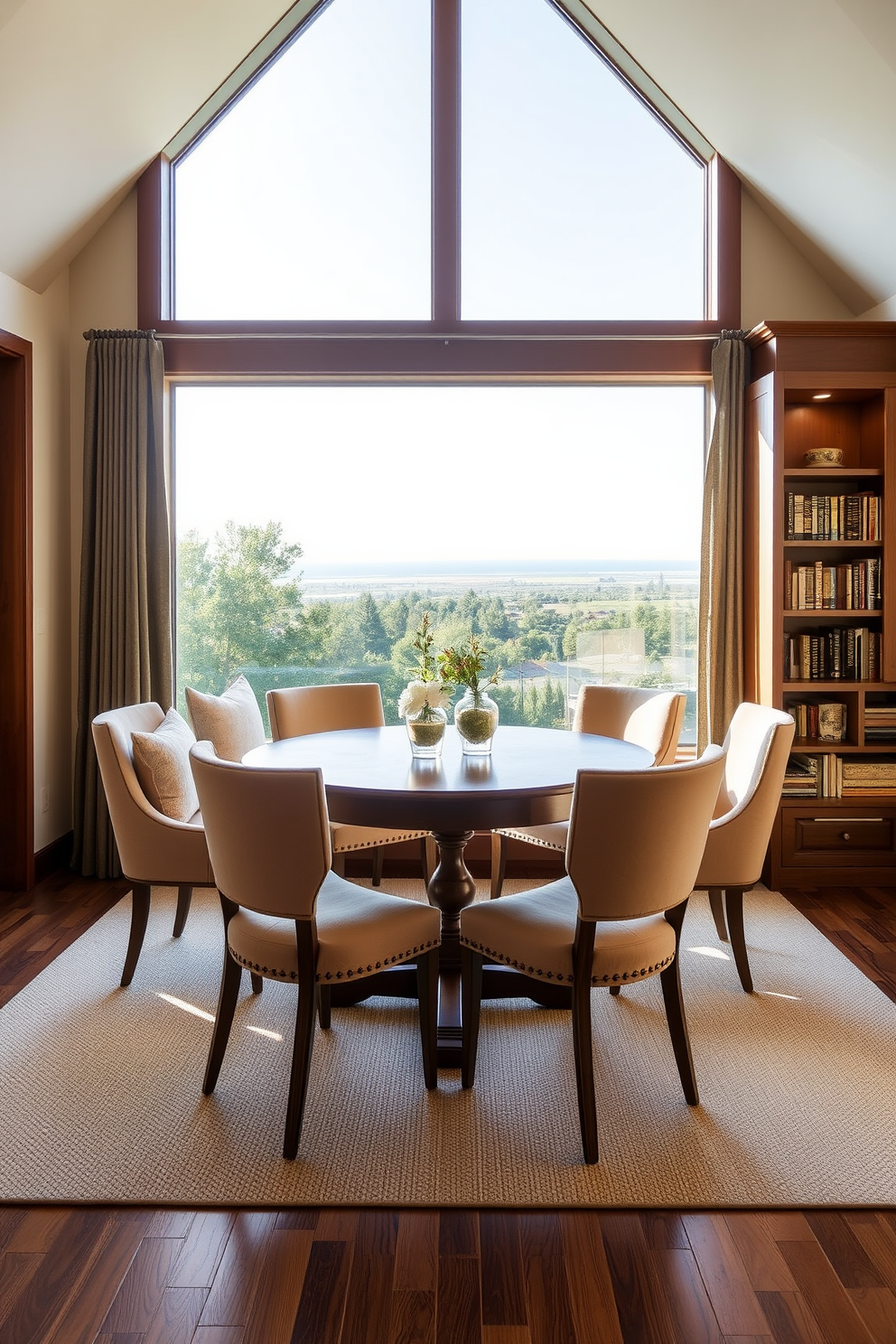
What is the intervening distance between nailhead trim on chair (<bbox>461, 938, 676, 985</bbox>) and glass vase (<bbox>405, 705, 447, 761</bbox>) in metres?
0.74

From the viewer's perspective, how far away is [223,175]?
4500 mm

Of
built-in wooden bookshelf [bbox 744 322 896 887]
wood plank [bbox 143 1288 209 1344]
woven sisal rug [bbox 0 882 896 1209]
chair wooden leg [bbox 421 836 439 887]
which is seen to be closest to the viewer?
wood plank [bbox 143 1288 209 1344]

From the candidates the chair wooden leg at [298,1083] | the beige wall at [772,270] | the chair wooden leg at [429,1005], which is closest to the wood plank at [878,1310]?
the chair wooden leg at [429,1005]

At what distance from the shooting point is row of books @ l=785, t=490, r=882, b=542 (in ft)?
13.8

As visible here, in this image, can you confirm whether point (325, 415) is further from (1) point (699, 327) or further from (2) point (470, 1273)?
(2) point (470, 1273)

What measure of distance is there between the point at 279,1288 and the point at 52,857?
3.08 meters

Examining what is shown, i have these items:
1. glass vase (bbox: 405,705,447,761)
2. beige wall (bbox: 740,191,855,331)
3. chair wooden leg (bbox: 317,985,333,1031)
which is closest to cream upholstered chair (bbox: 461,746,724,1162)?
chair wooden leg (bbox: 317,985,333,1031)

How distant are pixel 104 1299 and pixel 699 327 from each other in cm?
431

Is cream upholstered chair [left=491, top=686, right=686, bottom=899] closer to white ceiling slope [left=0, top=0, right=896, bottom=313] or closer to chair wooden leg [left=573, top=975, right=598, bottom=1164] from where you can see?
chair wooden leg [left=573, top=975, right=598, bottom=1164]

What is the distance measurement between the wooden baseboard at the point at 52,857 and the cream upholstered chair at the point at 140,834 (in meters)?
1.35

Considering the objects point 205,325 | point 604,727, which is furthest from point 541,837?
point 205,325

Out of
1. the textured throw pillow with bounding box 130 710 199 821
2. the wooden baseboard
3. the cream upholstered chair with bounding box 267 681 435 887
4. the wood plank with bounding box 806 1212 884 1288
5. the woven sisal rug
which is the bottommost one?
the wood plank with bounding box 806 1212 884 1288

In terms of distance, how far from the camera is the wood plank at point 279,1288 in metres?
1.66

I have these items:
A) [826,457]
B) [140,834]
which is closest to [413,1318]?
[140,834]
